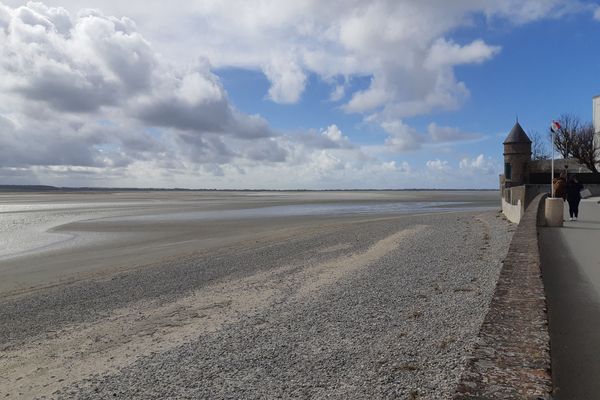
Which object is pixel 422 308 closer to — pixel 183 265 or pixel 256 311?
pixel 256 311

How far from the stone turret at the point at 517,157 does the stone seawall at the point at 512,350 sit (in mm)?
39190

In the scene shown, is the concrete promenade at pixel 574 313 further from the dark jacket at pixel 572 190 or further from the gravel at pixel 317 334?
the dark jacket at pixel 572 190

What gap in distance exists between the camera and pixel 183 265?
40.3 feet

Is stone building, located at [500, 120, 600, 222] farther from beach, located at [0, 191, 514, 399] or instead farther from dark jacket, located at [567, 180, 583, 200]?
beach, located at [0, 191, 514, 399]

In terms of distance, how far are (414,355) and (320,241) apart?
1153 centimetres

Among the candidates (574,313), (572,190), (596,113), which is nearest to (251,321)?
(574,313)

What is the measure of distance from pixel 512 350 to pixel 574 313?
9.03 feet

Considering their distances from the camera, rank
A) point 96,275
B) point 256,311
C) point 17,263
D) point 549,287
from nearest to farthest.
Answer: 1. point 549,287
2. point 256,311
3. point 96,275
4. point 17,263

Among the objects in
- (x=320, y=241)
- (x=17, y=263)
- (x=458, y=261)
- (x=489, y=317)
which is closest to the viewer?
(x=489, y=317)

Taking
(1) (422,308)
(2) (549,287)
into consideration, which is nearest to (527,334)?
(1) (422,308)

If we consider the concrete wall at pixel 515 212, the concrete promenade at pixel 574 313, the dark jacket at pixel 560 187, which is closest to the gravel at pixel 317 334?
the concrete promenade at pixel 574 313

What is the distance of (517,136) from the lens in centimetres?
4141

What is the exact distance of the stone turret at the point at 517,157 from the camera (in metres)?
40.8

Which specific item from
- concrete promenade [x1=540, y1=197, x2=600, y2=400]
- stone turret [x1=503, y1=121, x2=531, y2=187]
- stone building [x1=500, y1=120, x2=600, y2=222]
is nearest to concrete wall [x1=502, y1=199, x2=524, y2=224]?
concrete promenade [x1=540, y1=197, x2=600, y2=400]
